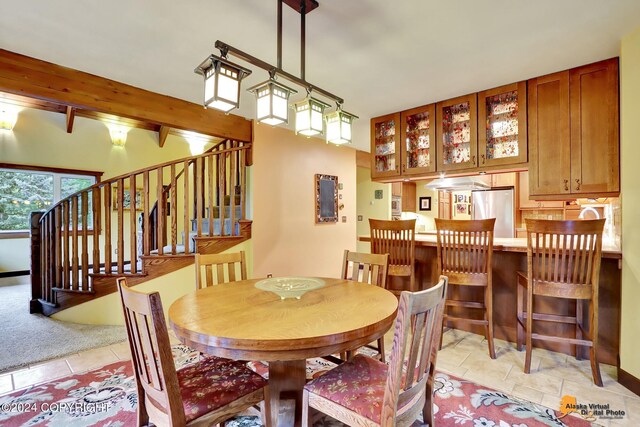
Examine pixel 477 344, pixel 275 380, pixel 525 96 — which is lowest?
pixel 477 344

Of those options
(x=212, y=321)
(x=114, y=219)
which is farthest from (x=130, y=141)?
(x=212, y=321)

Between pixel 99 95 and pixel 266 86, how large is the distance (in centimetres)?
184

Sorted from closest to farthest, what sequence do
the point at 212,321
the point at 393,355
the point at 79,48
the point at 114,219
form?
the point at 393,355, the point at 212,321, the point at 79,48, the point at 114,219

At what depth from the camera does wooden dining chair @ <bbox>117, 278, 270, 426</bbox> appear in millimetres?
1085

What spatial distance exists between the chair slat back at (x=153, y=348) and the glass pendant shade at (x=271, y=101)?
1.13 meters

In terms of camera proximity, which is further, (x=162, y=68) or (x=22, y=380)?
(x=162, y=68)

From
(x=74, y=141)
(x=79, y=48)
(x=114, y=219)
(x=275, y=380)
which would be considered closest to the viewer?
(x=275, y=380)

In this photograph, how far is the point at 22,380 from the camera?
224 cm

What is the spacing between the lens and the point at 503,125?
118 inches

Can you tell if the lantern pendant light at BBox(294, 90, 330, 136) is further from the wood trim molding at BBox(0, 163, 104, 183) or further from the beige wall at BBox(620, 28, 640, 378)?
the wood trim molding at BBox(0, 163, 104, 183)

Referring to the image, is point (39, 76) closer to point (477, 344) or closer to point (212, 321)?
point (212, 321)

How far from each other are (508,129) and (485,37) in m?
1.14

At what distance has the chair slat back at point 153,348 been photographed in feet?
3.48

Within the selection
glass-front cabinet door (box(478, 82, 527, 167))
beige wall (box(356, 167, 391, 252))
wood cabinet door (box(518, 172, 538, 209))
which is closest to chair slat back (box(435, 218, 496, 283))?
glass-front cabinet door (box(478, 82, 527, 167))
